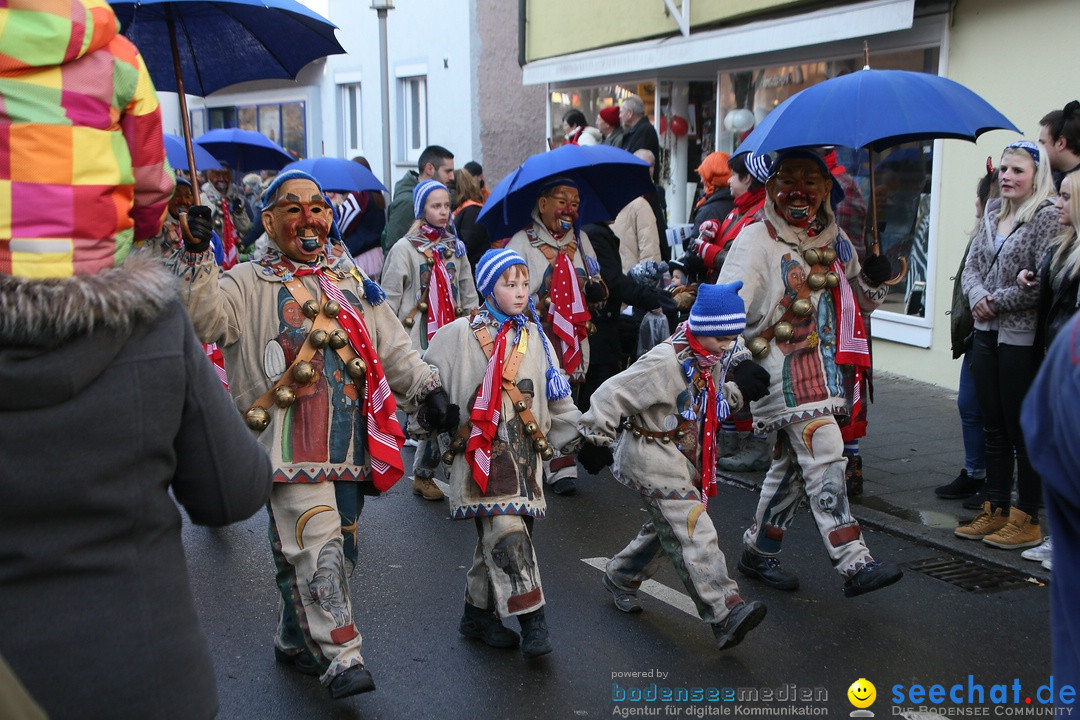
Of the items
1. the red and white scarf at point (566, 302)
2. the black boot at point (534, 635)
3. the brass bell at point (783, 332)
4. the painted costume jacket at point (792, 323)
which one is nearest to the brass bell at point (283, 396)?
the black boot at point (534, 635)

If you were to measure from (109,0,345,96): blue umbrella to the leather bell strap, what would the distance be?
101 cm

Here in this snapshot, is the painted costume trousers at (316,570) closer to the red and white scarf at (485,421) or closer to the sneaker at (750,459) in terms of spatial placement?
→ the red and white scarf at (485,421)

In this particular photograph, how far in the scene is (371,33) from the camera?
2055cm

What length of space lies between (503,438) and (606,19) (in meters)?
11.0

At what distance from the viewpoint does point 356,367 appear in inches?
163

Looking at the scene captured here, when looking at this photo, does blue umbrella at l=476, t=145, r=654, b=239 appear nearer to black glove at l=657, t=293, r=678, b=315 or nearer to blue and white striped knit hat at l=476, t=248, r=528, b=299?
black glove at l=657, t=293, r=678, b=315

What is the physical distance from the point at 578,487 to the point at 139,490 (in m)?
5.20

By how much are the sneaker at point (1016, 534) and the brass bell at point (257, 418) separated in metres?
3.76

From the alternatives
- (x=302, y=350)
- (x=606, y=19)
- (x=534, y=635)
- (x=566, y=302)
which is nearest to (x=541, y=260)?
(x=566, y=302)

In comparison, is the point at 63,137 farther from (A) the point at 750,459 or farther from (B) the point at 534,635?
(A) the point at 750,459

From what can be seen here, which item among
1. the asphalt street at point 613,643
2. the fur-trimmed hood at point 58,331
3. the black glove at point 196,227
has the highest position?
the black glove at point 196,227

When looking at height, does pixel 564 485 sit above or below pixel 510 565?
below

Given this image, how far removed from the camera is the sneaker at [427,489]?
266 inches

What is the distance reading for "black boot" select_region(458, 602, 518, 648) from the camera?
4.52m
